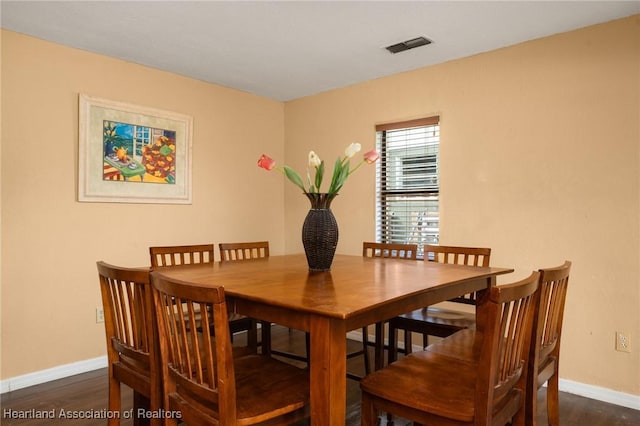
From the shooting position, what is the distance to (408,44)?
9.91 feet

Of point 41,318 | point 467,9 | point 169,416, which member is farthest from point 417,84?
point 41,318

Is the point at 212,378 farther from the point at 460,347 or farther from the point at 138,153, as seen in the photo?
the point at 138,153

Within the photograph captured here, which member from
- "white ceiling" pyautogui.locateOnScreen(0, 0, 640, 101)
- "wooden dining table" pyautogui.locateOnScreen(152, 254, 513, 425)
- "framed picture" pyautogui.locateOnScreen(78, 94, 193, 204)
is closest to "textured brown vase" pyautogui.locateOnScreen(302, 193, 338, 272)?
"wooden dining table" pyautogui.locateOnScreen(152, 254, 513, 425)

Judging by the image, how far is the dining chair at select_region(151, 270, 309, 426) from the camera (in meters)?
1.25

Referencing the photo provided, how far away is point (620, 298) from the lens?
2.61 metres

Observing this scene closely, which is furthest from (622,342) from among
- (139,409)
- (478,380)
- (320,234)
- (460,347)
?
(139,409)

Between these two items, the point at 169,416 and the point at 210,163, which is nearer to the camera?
the point at 169,416

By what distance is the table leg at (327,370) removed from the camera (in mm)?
1271

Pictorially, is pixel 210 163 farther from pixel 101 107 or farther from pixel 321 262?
pixel 321 262

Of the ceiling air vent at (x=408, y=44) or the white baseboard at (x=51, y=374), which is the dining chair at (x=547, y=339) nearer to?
the ceiling air vent at (x=408, y=44)

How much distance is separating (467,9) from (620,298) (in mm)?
Answer: 2018

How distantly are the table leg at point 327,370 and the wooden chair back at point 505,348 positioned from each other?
0.42 metres

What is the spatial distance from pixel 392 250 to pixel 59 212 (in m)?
2.41

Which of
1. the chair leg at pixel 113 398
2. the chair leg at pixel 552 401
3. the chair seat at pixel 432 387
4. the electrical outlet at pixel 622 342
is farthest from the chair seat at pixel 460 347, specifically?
the chair leg at pixel 113 398
